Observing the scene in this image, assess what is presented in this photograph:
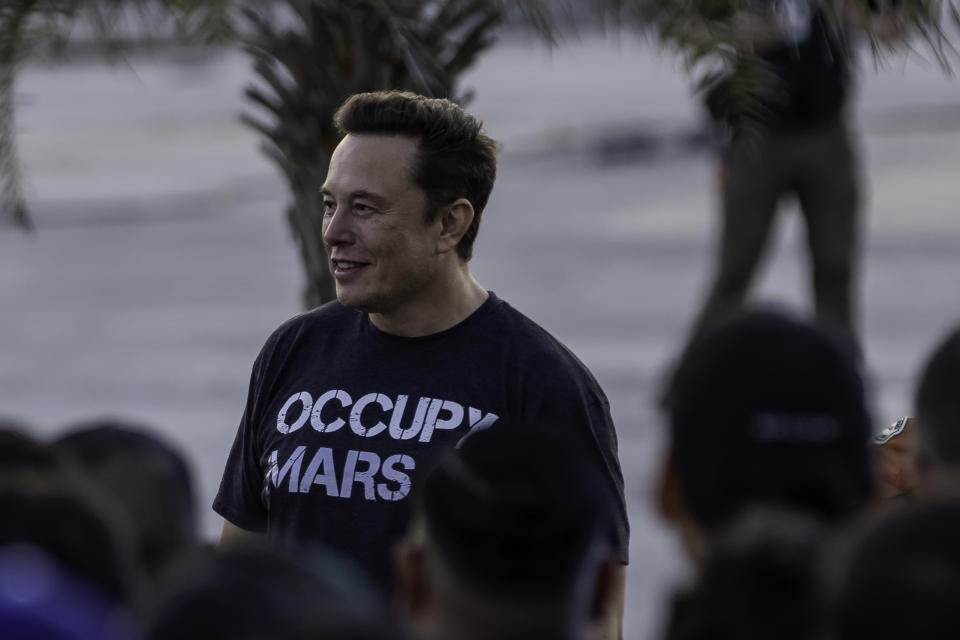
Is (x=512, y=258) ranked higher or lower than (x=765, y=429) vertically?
higher

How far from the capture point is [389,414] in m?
3.11

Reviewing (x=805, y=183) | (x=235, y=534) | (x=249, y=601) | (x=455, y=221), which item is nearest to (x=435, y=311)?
(x=455, y=221)

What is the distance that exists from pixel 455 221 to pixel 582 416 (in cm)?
62

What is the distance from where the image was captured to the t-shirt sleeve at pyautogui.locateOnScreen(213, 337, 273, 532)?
10.9 ft

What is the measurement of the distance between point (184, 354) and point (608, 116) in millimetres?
17029

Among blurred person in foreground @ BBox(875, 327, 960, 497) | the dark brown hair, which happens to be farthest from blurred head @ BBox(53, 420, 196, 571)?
the dark brown hair

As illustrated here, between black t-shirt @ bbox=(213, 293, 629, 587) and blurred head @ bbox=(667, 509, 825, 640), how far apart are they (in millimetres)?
1148

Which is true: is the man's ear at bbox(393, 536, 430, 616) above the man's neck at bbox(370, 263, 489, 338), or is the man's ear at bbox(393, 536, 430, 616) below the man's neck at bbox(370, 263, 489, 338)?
below

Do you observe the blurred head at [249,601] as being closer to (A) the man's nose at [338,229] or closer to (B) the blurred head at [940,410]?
(B) the blurred head at [940,410]

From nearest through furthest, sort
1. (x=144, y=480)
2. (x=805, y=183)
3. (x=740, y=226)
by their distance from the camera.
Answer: (x=144, y=480), (x=805, y=183), (x=740, y=226)

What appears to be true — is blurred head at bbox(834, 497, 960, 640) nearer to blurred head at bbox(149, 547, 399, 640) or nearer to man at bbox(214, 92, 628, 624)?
blurred head at bbox(149, 547, 399, 640)

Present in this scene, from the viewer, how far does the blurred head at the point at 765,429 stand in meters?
1.87

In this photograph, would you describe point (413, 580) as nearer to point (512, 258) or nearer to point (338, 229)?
point (338, 229)

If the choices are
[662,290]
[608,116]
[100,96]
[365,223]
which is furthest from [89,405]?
[100,96]
